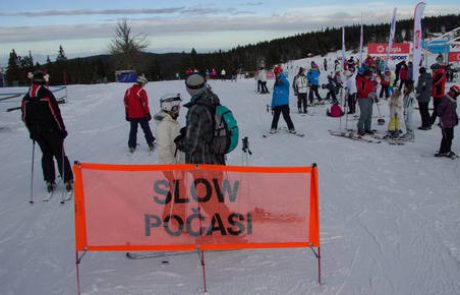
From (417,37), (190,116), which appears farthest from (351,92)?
(190,116)

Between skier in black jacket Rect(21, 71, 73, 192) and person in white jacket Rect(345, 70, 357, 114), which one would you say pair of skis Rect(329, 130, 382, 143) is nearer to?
person in white jacket Rect(345, 70, 357, 114)

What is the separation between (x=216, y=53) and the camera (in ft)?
338

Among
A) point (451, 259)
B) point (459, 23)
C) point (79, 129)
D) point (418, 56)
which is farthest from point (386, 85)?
point (459, 23)

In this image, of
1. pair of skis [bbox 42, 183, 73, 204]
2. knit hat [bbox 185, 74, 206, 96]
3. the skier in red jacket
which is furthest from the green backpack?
the skier in red jacket

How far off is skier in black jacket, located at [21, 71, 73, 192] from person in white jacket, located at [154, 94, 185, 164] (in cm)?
243

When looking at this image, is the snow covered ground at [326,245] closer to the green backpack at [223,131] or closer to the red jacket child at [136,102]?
the red jacket child at [136,102]

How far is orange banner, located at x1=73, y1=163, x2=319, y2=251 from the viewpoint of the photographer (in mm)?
4020

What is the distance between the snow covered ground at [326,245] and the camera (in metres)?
4.20

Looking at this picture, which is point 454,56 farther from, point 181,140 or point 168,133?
point 181,140

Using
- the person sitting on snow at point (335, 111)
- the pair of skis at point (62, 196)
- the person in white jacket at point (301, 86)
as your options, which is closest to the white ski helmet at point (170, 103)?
the pair of skis at point (62, 196)

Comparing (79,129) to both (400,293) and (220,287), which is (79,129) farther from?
(400,293)

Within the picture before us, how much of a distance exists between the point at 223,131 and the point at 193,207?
0.88 m

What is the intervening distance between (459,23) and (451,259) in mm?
107021

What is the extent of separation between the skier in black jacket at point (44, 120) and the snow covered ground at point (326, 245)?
0.77 metres
